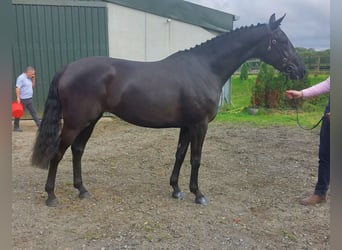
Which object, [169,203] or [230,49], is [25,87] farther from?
[230,49]

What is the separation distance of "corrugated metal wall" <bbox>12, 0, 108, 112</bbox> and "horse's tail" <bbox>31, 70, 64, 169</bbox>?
18.9ft

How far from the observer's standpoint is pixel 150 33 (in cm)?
910

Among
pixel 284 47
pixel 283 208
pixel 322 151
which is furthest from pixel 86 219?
pixel 284 47

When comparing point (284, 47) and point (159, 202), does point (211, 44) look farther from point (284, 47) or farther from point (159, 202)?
point (159, 202)

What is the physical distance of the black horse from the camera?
3.43 m

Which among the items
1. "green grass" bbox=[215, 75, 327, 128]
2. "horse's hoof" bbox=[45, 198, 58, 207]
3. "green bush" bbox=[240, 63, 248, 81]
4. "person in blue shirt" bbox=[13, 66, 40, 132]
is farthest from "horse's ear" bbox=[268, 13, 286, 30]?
"green bush" bbox=[240, 63, 248, 81]

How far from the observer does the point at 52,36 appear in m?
8.73

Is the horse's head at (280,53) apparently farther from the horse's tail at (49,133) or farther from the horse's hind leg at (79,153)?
the horse's tail at (49,133)

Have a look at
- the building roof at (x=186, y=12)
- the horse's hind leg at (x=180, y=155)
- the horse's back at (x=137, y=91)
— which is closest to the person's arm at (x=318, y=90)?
the horse's back at (x=137, y=91)

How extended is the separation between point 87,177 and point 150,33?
221 inches

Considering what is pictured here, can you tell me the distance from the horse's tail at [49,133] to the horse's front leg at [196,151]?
1.44m

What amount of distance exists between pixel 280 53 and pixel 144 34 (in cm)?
593

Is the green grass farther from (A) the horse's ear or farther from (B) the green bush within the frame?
(A) the horse's ear

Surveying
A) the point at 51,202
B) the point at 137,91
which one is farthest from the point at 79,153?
the point at 137,91
